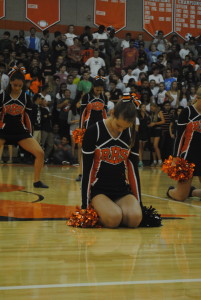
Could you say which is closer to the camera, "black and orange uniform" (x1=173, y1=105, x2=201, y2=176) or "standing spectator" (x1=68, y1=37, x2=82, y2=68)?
"black and orange uniform" (x1=173, y1=105, x2=201, y2=176)

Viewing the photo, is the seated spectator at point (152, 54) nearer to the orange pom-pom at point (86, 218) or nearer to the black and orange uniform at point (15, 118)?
the black and orange uniform at point (15, 118)

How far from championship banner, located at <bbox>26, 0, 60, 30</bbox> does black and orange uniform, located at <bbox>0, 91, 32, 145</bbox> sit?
10.2m

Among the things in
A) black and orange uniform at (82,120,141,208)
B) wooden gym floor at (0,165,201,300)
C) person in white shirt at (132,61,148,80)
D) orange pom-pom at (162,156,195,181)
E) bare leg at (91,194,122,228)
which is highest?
person in white shirt at (132,61,148,80)

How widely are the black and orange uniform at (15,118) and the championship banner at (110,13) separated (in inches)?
442

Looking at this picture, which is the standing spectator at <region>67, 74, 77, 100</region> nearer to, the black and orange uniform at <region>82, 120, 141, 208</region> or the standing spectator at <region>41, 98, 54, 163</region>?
the standing spectator at <region>41, 98, 54, 163</region>

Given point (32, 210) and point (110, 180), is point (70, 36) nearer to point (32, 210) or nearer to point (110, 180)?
point (32, 210)

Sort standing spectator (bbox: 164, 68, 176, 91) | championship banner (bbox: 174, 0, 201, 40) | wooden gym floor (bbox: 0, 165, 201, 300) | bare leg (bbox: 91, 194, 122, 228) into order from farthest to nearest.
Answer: championship banner (bbox: 174, 0, 201, 40)
standing spectator (bbox: 164, 68, 176, 91)
bare leg (bbox: 91, 194, 122, 228)
wooden gym floor (bbox: 0, 165, 201, 300)

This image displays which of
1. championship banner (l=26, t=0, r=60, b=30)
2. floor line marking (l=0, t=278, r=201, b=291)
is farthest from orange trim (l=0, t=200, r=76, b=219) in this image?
championship banner (l=26, t=0, r=60, b=30)

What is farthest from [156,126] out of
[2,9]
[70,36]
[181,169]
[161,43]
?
[181,169]

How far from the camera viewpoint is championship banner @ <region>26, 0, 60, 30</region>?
1727cm

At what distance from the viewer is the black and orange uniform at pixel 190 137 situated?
6.81m

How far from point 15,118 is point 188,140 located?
234 cm

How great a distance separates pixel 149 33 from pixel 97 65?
14.4 feet

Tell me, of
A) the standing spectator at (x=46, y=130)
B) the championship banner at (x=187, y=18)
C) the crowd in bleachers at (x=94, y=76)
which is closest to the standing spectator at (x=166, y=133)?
the crowd in bleachers at (x=94, y=76)
